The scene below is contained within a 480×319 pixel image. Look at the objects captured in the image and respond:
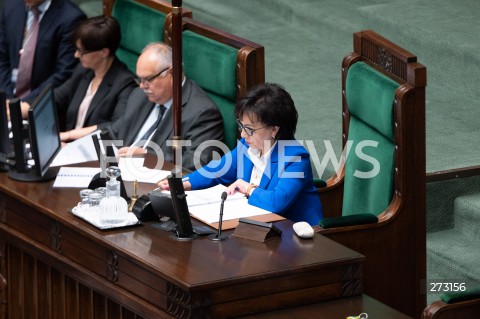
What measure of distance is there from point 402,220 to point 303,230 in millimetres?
591

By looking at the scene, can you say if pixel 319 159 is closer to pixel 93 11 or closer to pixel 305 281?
pixel 305 281

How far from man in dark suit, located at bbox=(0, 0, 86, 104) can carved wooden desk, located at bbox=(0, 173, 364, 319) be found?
1781 millimetres

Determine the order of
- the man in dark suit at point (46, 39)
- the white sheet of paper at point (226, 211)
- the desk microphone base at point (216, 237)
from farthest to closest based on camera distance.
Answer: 1. the man in dark suit at point (46, 39)
2. the white sheet of paper at point (226, 211)
3. the desk microphone base at point (216, 237)

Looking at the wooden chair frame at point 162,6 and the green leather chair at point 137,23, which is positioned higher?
the wooden chair frame at point 162,6

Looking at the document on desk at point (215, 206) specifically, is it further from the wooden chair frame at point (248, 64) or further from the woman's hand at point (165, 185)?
the wooden chair frame at point (248, 64)

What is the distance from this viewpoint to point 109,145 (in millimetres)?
4758

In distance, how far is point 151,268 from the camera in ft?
12.9

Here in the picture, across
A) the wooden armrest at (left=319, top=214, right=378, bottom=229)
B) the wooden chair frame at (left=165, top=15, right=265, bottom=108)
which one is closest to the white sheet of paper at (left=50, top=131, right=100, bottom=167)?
the wooden chair frame at (left=165, top=15, right=265, bottom=108)

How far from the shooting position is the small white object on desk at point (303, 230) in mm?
4141

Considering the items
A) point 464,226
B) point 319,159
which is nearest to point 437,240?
point 464,226

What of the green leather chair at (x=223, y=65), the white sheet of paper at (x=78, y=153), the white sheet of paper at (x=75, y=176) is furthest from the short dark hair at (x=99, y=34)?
the white sheet of paper at (x=75, y=176)

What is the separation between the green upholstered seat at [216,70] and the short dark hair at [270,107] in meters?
0.83

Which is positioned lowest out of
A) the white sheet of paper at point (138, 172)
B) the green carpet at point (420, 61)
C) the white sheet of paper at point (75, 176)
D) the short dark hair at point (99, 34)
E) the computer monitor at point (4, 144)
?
the green carpet at point (420, 61)

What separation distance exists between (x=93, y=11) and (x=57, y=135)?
329cm
